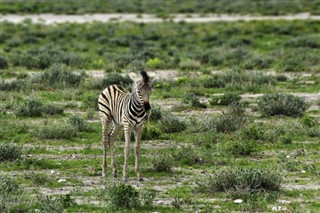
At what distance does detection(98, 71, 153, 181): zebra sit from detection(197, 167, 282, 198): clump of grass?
1.58 metres

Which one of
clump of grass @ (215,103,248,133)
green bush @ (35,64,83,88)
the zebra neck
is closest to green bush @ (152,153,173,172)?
the zebra neck

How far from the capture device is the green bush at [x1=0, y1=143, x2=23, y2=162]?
1519cm

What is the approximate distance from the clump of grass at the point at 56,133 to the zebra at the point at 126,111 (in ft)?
9.76

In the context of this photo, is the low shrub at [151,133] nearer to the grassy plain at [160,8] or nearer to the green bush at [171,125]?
the green bush at [171,125]

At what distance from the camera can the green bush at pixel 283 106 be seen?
798 inches

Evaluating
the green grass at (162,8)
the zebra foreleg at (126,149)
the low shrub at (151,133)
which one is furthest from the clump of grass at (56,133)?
the green grass at (162,8)

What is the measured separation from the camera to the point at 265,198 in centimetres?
1230

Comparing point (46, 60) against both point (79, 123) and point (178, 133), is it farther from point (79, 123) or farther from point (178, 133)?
point (178, 133)

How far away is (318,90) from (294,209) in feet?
45.2

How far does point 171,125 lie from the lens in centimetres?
1831

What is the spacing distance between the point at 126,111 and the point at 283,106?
780 centimetres

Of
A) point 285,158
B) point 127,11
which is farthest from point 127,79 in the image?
point 127,11

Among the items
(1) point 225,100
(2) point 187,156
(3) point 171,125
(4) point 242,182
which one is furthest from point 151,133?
(4) point 242,182

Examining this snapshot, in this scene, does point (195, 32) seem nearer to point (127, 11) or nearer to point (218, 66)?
point (218, 66)
